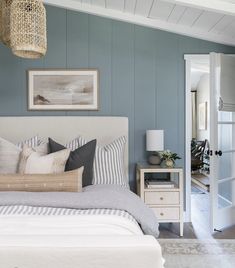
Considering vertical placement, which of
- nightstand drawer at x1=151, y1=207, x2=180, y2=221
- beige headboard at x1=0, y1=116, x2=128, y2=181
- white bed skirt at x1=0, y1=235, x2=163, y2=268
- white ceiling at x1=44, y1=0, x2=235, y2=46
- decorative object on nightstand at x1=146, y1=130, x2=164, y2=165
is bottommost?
nightstand drawer at x1=151, y1=207, x2=180, y2=221

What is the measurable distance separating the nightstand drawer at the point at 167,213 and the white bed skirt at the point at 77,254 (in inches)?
81.8

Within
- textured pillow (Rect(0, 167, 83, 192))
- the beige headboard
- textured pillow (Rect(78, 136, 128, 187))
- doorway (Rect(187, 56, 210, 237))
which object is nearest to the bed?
textured pillow (Rect(0, 167, 83, 192))

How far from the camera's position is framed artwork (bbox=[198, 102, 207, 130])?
8.31 meters

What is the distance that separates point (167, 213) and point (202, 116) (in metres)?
5.92

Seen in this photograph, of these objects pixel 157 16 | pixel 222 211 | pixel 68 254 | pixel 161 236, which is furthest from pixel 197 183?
pixel 68 254

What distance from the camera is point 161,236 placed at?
3244 millimetres

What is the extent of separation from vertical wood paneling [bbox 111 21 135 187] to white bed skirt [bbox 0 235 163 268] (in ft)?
8.48

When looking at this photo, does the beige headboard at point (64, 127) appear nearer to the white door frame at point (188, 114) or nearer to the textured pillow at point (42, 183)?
the white door frame at point (188, 114)

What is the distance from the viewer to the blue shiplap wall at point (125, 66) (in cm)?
367

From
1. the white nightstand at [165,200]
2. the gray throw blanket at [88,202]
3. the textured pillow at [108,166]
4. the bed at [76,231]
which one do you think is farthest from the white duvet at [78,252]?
the white nightstand at [165,200]

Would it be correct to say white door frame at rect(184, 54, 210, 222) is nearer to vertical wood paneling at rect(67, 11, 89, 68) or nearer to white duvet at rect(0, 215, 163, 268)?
vertical wood paneling at rect(67, 11, 89, 68)

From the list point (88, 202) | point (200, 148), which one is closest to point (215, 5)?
point (88, 202)

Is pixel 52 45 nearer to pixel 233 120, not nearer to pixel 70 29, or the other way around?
pixel 70 29

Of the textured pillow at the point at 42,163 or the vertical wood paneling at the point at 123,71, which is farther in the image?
the vertical wood paneling at the point at 123,71
